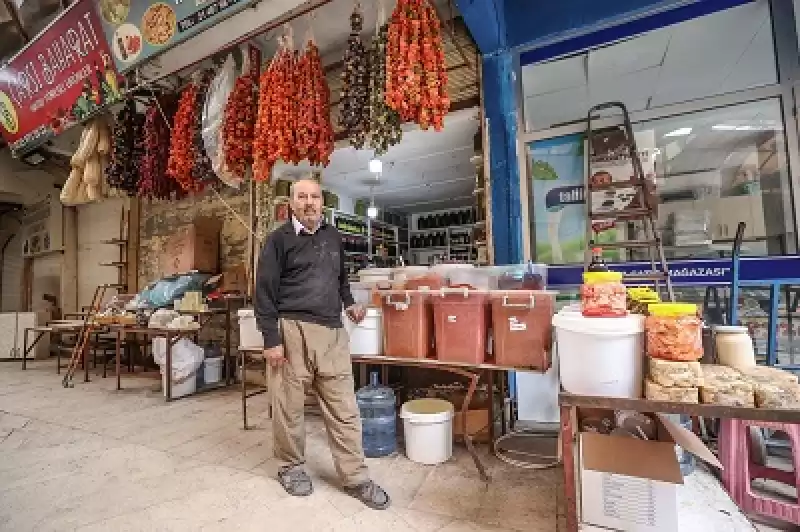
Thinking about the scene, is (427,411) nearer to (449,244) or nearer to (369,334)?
(369,334)

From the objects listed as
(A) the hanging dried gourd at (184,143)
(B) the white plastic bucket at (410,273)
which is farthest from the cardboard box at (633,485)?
(A) the hanging dried gourd at (184,143)

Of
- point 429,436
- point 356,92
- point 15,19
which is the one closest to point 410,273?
point 429,436

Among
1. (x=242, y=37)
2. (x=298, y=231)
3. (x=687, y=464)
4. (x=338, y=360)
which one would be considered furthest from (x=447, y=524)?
(x=242, y=37)

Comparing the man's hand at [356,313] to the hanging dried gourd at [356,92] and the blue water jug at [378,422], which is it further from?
the hanging dried gourd at [356,92]

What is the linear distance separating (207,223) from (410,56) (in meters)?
4.06

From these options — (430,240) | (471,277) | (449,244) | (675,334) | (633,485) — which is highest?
(430,240)

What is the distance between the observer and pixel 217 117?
3.57m

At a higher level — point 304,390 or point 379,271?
point 379,271

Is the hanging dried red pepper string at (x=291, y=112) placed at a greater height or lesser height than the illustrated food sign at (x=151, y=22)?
lesser

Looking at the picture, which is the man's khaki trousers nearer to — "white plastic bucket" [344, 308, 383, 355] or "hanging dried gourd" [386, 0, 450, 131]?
"white plastic bucket" [344, 308, 383, 355]

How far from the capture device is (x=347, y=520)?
1848 mm

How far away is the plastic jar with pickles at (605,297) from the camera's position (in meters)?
1.39

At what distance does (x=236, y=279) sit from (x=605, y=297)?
15.5ft

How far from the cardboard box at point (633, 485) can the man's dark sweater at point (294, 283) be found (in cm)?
149
